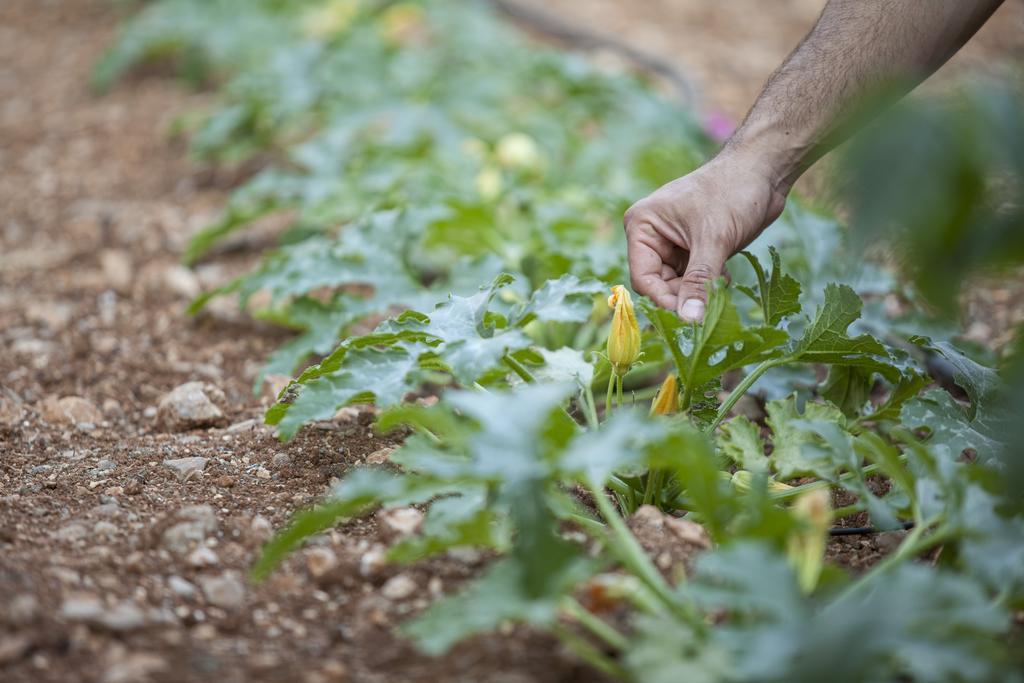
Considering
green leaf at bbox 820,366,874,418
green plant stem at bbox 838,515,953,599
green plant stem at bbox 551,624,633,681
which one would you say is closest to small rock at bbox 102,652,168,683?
green plant stem at bbox 551,624,633,681

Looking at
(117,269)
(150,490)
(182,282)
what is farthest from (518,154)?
(150,490)

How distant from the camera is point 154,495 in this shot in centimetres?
163

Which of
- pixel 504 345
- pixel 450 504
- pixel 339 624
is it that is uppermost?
pixel 504 345

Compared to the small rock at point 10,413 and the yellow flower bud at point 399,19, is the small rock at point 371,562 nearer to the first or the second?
the small rock at point 10,413

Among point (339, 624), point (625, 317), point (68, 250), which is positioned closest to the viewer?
point (339, 624)

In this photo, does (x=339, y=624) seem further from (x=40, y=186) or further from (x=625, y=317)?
(x=40, y=186)

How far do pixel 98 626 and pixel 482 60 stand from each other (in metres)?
3.07

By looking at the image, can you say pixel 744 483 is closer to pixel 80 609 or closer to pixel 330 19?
pixel 80 609

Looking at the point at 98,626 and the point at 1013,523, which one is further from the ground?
Result: the point at 1013,523

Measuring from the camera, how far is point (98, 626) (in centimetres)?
127

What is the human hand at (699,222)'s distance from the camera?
5.32 ft

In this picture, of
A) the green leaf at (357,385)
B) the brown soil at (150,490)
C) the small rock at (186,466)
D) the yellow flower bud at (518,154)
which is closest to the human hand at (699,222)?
the green leaf at (357,385)

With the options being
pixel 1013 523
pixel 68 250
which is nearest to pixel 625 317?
pixel 1013 523

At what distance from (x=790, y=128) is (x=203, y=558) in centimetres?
114
